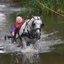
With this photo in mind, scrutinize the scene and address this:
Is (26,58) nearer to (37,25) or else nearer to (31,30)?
(31,30)

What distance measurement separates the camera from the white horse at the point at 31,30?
5.00 metres

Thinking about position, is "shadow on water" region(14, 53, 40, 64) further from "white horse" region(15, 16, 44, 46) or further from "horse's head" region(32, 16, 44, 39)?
"horse's head" region(32, 16, 44, 39)

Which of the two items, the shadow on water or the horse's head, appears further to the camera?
the horse's head

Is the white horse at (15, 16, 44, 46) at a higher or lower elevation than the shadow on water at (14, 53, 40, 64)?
higher

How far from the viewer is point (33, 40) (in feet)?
18.9

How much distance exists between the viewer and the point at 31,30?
5367mm

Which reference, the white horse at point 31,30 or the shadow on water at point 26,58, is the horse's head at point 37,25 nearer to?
the white horse at point 31,30

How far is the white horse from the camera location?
16.4 feet

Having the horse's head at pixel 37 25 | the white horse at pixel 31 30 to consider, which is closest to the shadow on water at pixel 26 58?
the white horse at pixel 31 30

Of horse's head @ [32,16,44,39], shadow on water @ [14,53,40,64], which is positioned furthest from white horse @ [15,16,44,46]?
shadow on water @ [14,53,40,64]

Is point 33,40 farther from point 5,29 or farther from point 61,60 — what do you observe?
point 5,29

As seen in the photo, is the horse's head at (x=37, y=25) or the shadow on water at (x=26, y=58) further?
the horse's head at (x=37, y=25)

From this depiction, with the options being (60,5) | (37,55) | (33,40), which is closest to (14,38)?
(33,40)

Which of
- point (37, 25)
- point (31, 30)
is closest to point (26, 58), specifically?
point (31, 30)
